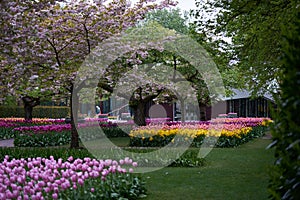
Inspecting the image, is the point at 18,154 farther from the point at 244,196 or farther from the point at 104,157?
the point at 244,196

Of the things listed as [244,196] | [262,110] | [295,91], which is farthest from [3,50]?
[262,110]

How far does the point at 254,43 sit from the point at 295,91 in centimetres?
912

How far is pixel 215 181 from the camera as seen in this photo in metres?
8.72

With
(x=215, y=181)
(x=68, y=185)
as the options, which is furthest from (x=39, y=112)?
(x=68, y=185)

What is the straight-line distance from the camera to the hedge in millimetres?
35469

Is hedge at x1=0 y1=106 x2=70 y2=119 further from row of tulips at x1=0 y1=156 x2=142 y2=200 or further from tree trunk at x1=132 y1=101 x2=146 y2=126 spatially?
row of tulips at x1=0 y1=156 x2=142 y2=200

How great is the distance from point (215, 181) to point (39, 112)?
32975 millimetres

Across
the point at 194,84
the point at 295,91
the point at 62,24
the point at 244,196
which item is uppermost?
the point at 62,24

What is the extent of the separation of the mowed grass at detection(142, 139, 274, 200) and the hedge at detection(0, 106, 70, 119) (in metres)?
27.7

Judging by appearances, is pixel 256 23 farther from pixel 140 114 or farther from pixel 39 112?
pixel 39 112

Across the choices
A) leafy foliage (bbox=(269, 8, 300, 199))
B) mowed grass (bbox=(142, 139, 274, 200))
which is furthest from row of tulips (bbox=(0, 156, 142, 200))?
Answer: leafy foliage (bbox=(269, 8, 300, 199))

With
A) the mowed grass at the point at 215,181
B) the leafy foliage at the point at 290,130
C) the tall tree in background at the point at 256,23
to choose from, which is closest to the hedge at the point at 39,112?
the tall tree in background at the point at 256,23

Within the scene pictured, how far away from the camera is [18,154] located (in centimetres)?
1030

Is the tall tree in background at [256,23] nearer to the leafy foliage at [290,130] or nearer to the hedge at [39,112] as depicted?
the leafy foliage at [290,130]
